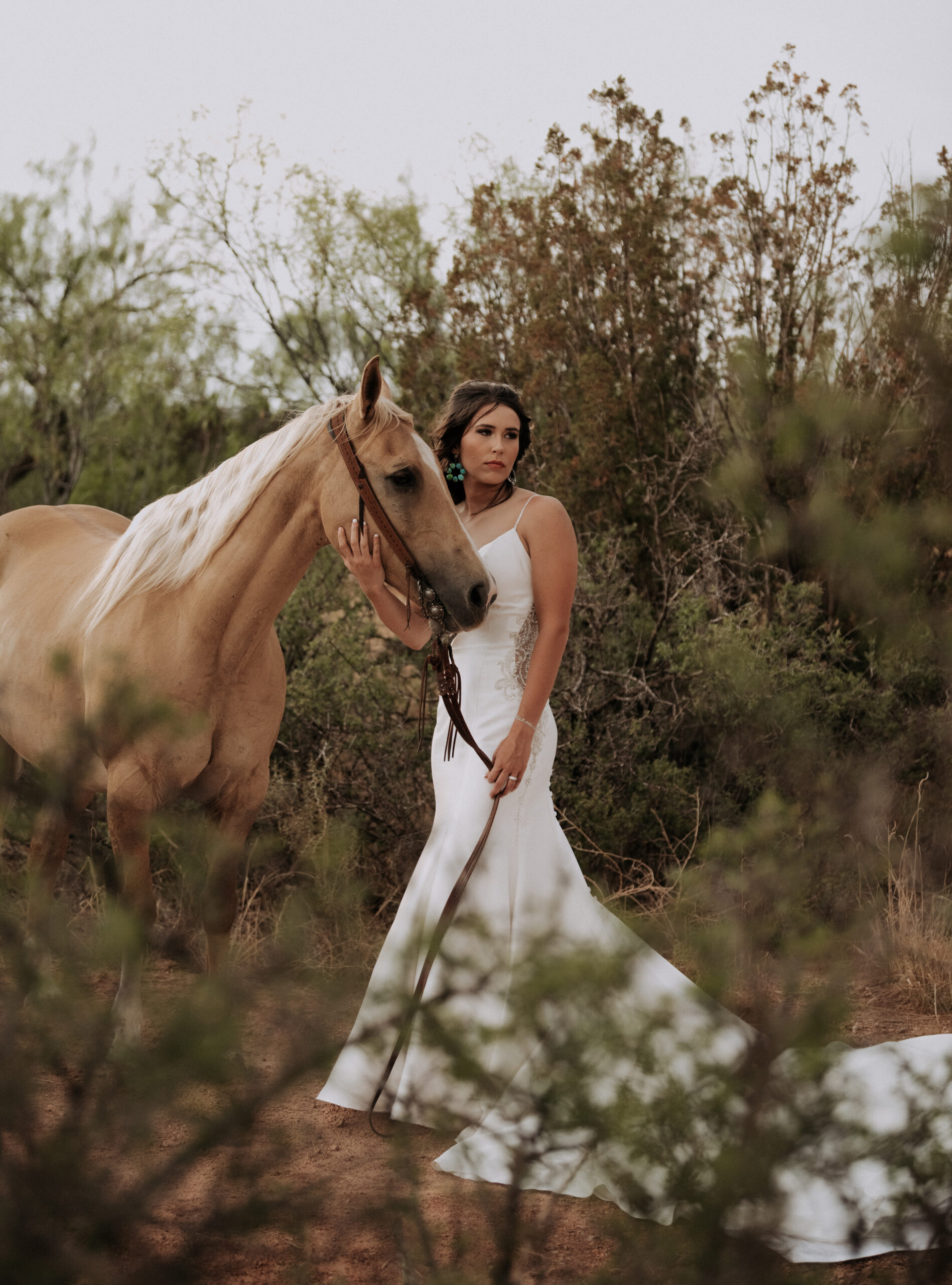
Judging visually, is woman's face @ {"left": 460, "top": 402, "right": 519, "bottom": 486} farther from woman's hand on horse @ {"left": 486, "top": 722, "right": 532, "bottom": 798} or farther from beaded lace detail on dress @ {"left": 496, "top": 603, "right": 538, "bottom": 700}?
woman's hand on horse @ {"left": 486, "top": 722, "right": 532, "bottom": 798}

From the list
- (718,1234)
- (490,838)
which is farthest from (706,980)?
(490,838)

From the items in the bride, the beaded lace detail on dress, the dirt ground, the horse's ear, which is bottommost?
the dirt ground

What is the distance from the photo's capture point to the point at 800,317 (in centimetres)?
596

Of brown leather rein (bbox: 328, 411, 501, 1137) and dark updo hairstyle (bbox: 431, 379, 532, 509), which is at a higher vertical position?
dark updo hairstyle (bbox: 431, 379, 532, 509)

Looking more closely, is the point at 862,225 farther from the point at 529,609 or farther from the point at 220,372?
the point at 220,372

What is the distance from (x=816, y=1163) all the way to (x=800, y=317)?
565 cm

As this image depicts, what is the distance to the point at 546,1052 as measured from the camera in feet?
3.62

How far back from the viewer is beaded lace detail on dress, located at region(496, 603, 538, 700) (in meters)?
2.97

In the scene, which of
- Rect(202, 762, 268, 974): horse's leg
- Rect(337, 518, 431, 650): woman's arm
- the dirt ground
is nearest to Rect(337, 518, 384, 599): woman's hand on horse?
Rect(337, 518, 431, 650): woman's arm

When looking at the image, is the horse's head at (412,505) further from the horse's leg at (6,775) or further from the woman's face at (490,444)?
the horse's leg at (6,775)

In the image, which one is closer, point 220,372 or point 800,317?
point 800,317

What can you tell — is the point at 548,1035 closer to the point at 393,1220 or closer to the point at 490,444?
the point at 393,1220

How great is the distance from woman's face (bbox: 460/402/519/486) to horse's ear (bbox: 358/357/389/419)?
382 mm

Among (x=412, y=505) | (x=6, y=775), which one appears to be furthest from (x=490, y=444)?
(x=6, y=775)
